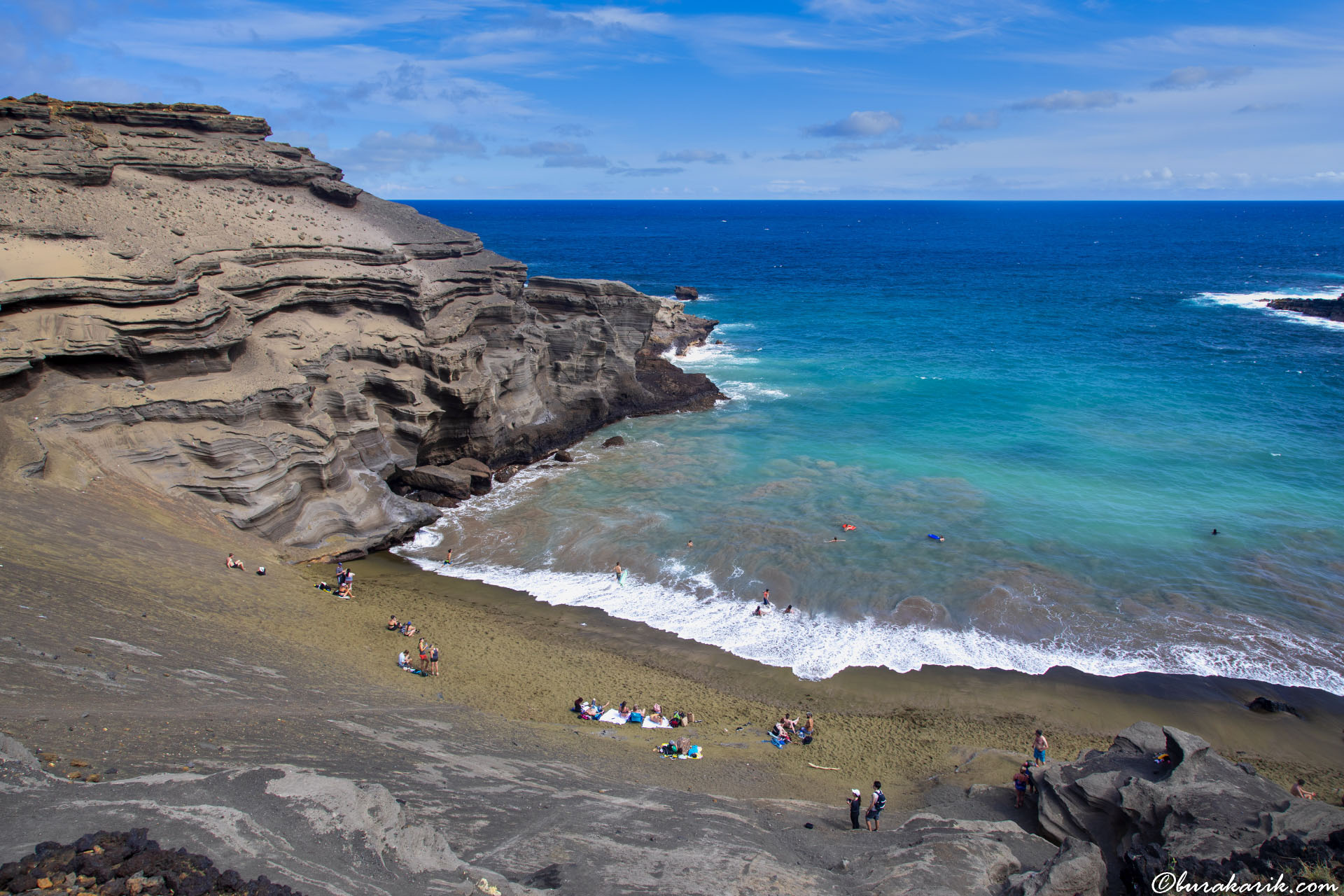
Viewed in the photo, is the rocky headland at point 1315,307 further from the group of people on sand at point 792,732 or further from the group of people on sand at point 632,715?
the group of people on sand at point 632,715

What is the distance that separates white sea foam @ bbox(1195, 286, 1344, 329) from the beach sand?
6744cm

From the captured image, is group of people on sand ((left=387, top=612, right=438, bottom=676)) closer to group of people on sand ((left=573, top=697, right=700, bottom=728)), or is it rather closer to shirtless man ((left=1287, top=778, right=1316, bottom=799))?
group of people on sand ((left=573, top=697, right=700, bottom=728))

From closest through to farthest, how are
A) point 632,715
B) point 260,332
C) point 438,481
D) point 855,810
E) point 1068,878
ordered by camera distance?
point 1068,878 → point 855,810 → point 632,715 → point 260,332 → point 438,481

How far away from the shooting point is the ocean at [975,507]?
2472 cm

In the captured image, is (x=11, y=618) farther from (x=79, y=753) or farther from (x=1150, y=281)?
(x=1150, y=281)

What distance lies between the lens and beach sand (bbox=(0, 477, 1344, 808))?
51.7 ft

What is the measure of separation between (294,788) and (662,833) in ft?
20.2

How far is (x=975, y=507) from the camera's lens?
108 ft

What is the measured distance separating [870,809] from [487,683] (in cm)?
1049

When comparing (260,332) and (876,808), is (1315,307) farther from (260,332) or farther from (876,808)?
(260,332)

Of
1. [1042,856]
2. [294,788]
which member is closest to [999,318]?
[1042,856]

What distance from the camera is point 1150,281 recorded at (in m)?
98.3

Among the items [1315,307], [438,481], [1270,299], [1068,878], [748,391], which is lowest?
[1068,878]

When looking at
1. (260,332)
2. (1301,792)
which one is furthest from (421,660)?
(1301,792)
